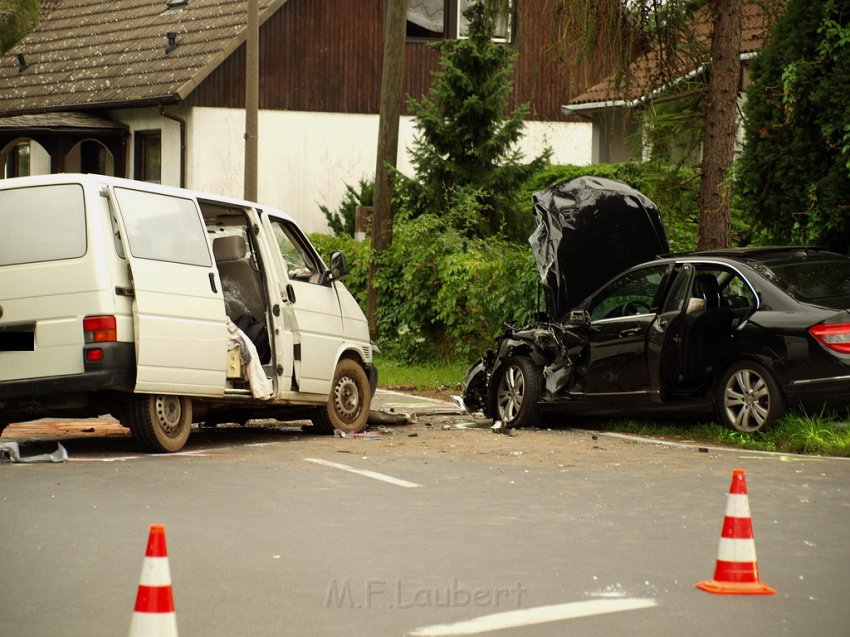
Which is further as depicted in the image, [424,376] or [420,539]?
[424,376]

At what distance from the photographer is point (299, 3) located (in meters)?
35.3

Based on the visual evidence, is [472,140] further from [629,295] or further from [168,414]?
[168,414]

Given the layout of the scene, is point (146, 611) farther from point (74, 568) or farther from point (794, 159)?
point (794, 159)

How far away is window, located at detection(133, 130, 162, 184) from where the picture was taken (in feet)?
121

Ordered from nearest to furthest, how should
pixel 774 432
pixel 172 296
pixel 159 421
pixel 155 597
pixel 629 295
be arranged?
pixel 155 597 < pixel 172 296 < pixel 159 421 < pixel 774 432 < pixel 629 295

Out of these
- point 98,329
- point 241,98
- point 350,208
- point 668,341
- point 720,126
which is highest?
point 241,98

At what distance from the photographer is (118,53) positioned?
125 feet

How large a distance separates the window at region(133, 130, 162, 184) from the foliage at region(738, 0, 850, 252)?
2284 centimetres

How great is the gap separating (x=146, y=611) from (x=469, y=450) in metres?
7.94

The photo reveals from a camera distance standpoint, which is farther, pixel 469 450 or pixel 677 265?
pixel 677 265

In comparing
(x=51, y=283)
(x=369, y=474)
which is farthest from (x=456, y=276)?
(x=369, y=474)

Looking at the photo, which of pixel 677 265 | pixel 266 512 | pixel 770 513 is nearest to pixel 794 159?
pixel 677 265

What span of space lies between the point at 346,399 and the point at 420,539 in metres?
6.24

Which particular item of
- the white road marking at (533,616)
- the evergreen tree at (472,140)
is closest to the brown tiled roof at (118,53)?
the evergreen tree at (472,140)
